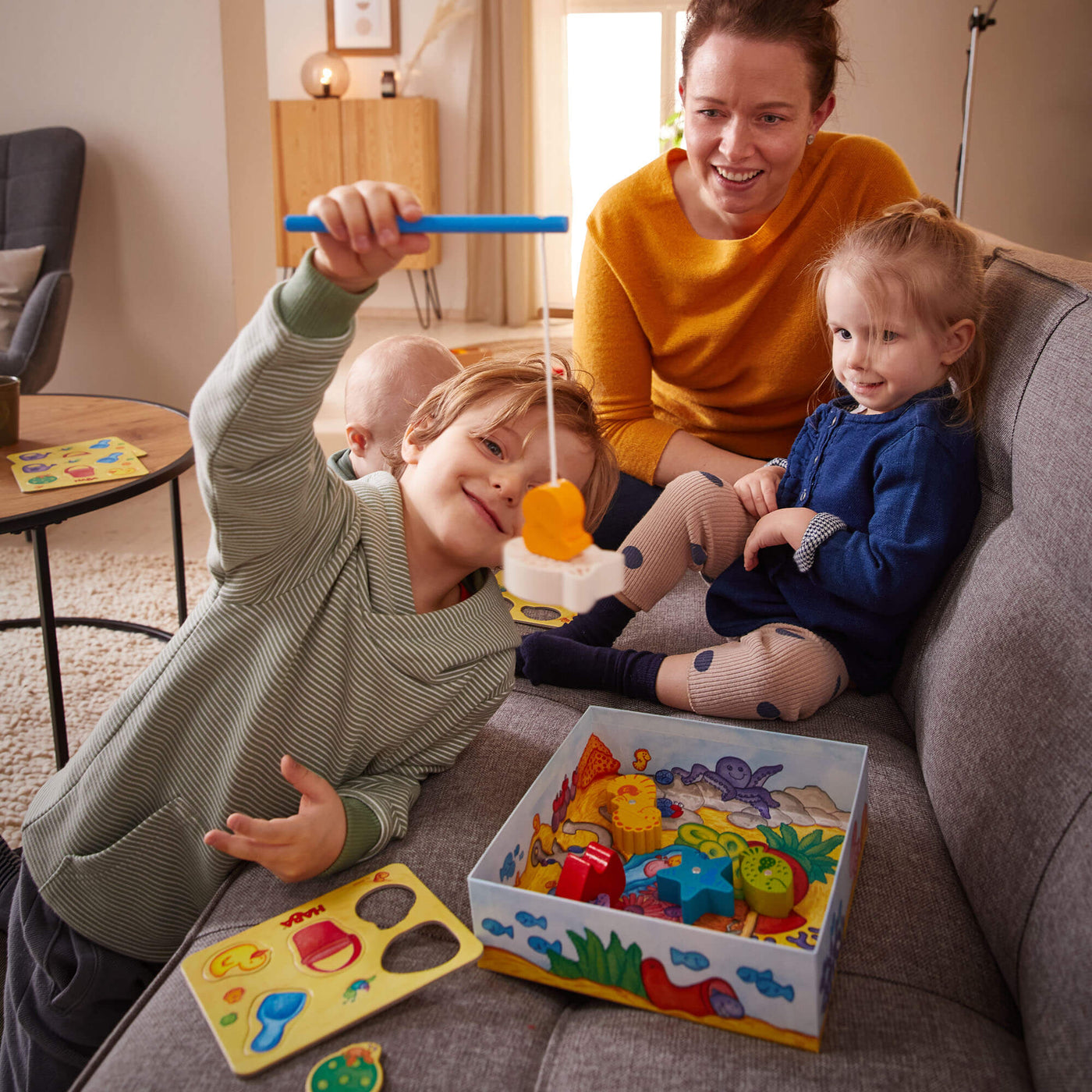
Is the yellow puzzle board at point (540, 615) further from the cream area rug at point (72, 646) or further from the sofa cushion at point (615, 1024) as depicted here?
the cream area rug at point (72, 646)

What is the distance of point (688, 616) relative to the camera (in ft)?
4.91

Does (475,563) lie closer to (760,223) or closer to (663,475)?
(663,475)

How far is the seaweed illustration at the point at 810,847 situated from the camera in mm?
915

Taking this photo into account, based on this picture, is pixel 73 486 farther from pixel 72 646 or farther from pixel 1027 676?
pixel 1027 676

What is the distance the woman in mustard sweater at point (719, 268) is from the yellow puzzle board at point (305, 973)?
917 mm

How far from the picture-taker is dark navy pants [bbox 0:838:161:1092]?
3.17ft

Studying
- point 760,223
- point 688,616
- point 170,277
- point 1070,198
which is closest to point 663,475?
point 688,616

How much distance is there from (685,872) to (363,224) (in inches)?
23.5

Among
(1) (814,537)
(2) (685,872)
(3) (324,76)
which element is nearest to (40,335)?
(1) (814,537)

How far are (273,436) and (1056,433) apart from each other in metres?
0.76

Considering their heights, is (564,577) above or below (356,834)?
above

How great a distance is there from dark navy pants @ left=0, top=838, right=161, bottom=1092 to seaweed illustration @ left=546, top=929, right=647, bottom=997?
0.50 metres

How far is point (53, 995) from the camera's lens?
3.20 feet

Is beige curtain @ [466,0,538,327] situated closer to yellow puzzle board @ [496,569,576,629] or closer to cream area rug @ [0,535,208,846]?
cream area rug @ [0,535,208,846]
